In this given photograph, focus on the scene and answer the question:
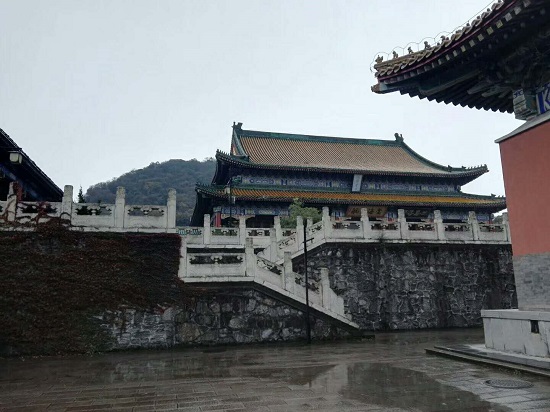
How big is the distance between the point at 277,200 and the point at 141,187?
63830mm

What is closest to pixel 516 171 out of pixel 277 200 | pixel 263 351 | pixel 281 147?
pixel 263 351

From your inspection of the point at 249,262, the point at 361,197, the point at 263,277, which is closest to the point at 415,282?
the point at 263,277

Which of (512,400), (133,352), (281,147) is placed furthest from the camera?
(281,147)

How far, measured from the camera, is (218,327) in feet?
41.3

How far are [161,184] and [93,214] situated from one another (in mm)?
75469

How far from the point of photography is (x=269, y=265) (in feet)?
43.7

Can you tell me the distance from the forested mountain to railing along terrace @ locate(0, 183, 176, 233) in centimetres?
5332

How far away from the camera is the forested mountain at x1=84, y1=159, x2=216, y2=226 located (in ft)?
248

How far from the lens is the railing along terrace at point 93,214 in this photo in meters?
12.2

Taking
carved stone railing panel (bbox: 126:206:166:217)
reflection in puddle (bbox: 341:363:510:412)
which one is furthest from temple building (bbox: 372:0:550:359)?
carved stone railing panel (bbox: 126:206:166:217)

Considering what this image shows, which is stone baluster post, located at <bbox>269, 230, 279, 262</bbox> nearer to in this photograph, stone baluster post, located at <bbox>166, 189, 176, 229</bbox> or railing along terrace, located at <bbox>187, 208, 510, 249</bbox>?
railing along terrace, located at <bbox>187, 208, 510, 249</bbox>

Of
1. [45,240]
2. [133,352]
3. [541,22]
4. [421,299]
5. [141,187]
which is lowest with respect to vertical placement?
[133,352]

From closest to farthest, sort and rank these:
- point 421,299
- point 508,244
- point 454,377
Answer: point 454,377
point 421,299
point 508,244

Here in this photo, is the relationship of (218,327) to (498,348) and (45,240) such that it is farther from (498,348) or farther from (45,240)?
(498,348)
